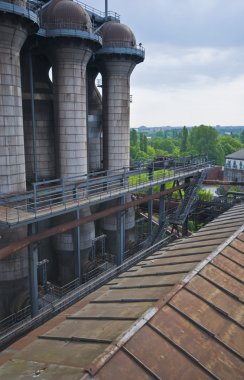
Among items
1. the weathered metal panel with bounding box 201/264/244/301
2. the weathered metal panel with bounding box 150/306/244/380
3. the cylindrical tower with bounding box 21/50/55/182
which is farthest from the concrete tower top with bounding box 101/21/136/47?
the weathered metal panel with bounding box 150/306/244/380

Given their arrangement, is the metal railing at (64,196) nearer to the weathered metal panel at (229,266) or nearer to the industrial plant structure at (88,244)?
the industrial plant structure at (88,244)

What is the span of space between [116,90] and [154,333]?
2278cm

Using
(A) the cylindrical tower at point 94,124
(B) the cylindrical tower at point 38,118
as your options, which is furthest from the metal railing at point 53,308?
(A) the cylindrical tower at point 94,124

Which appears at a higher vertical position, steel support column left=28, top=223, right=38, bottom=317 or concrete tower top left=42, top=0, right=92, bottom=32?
concrete tower top left=42, top=0, right=92, bottom=32

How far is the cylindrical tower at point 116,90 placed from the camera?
2692 cm

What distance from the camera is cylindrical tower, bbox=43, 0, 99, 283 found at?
21531mm

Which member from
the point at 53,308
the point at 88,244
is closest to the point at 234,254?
the point at 53,308

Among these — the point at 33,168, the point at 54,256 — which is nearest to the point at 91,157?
the point at 33,168

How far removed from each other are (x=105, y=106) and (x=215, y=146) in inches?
3008

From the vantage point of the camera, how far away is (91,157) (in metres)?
30.3

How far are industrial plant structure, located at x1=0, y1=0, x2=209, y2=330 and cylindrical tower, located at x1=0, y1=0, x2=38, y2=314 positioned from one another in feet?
0.18

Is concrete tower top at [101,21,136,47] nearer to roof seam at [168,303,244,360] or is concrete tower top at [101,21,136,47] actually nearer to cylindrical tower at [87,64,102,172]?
cylindrical tower at [87,64,102,172]

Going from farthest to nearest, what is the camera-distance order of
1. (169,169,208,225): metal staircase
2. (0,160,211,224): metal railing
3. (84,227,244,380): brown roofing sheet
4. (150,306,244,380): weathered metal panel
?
1. (169,169,208,225): metal staircase
2. (0,160,211,224): metal railing
3. (150,306,244,380): weathered metal panel
4. (84,227,244,380): brown roofing sheet

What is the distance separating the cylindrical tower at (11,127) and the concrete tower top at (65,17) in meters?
3.56
